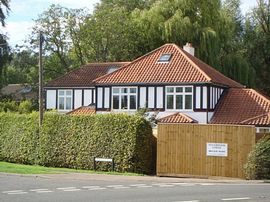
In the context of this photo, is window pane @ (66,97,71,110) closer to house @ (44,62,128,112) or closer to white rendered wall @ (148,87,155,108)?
house @ (44,62,128,112)

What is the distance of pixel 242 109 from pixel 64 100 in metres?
16.8

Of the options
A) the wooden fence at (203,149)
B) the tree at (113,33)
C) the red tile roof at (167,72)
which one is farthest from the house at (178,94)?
the wooden fence at (203,149)

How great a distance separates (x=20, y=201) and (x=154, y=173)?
1395 cm

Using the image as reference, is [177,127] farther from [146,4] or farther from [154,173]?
[146,4]

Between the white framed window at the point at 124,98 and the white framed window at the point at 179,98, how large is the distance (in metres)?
2.76

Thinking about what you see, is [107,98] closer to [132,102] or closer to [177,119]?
[132,102]

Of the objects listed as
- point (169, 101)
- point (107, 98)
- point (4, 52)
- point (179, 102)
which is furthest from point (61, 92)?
point (179, 102)

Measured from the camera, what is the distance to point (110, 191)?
18.4 m

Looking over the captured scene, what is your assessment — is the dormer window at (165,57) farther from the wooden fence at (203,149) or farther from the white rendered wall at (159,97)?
the wooden fence at (203,149)

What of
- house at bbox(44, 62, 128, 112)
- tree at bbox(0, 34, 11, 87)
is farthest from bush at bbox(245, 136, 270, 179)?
tree at bbox(0, 34, 11, 87)

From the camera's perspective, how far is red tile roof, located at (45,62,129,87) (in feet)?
164

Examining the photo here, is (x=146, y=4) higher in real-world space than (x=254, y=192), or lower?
higher

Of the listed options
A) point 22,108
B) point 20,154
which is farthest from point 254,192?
point 22,108

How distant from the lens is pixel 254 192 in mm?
18172
